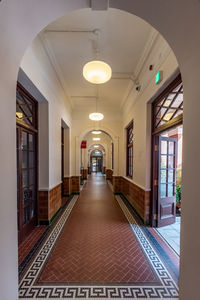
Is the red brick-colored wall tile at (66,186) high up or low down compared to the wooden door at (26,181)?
down

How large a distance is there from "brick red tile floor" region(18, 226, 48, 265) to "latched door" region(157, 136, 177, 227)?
8.63 ft

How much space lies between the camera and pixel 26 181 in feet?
9.53

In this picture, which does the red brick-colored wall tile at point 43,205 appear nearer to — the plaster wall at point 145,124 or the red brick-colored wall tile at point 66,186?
the plaster wall at point 145,124

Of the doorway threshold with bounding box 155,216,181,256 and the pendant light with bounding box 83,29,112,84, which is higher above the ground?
the pendant light with bounding box 83,29,112,84

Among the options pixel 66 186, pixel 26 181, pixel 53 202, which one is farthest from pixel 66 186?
pixel 26 181

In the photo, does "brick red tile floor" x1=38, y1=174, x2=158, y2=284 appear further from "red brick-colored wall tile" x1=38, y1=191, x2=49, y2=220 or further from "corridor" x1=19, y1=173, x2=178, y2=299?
"red brick-colored wall tile" x1=38, y1=191, x2=49, y2=220

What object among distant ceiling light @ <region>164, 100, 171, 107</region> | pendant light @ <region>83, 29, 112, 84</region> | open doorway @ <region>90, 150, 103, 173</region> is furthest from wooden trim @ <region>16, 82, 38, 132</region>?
open doorway @ <region>90, 150, 103, 173</region>

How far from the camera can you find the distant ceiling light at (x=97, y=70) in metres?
2.41

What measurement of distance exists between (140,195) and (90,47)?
3619 millimetres

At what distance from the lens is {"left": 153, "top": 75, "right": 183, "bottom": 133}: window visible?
2410mm

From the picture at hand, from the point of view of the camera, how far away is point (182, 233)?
1.31m

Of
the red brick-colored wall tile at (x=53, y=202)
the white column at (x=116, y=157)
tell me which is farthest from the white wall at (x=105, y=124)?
the red brick-colored wall tile at (x=53, y=202)
